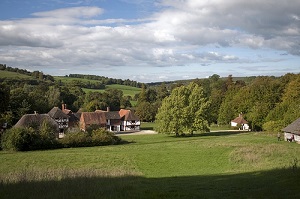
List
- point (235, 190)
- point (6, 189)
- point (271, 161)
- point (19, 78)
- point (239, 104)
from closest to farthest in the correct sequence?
point (6, 189), point (235, 190), point (271, 161), point (239, 104), point (19, 78)

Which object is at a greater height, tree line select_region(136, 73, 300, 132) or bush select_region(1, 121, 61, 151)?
tree line select_region(136, 73, 300, 132)

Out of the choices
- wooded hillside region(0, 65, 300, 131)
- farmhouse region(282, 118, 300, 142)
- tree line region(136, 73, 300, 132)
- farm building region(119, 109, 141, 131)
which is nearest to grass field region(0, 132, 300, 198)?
farmhouse region(282, 118, 300, 142)

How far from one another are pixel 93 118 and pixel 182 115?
25.4 metres

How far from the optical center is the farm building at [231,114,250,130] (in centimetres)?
7388

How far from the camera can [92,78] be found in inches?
6791

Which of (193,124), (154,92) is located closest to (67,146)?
(193,124)

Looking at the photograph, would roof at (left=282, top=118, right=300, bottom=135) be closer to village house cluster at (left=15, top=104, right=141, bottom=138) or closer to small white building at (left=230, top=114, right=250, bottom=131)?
small white building at (left=230, top=114, right=250, bottom=131)

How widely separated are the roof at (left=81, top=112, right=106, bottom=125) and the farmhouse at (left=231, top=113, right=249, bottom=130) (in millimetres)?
31080

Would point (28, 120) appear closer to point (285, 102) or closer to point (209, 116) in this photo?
point (209, 116)

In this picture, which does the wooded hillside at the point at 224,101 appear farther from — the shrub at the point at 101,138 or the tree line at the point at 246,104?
the shrub at the point at 101,138

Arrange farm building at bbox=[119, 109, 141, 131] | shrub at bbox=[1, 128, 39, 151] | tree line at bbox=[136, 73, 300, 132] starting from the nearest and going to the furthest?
shrub at bbox=[1, 128, 39, 151]
tree line at bbox=[136, 73, 300, 132]
farm building at bbox=[119, 109, 141, 131]

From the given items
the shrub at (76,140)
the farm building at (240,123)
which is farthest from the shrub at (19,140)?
the farm building at (240,123)

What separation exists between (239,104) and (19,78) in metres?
83.5

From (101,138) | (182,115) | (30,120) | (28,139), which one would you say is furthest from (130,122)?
(28,139)
